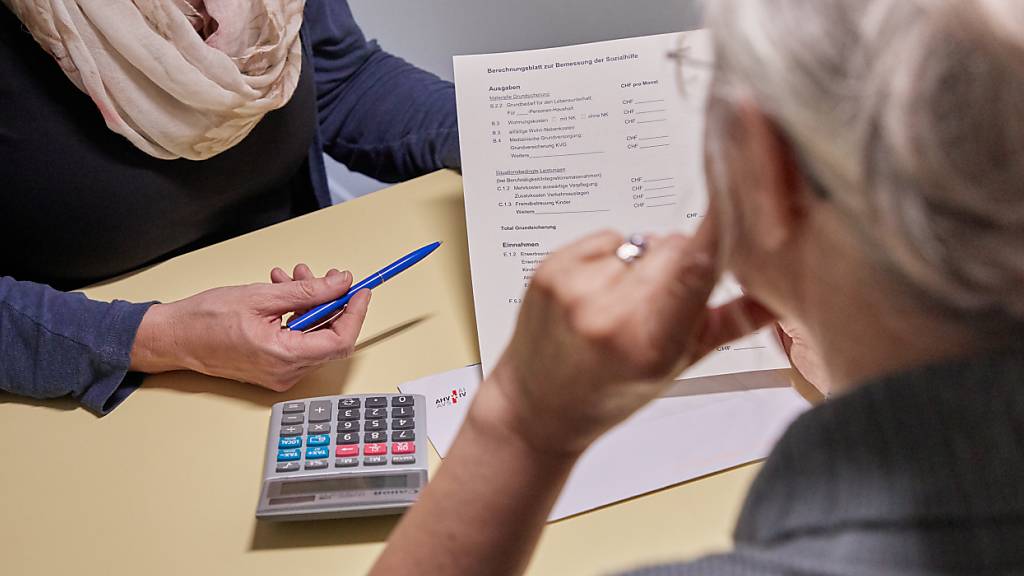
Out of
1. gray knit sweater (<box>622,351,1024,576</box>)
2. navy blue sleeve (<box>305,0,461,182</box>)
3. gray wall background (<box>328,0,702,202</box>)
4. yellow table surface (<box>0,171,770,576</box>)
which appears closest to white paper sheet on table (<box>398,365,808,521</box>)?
yellow table surface (<box>0,171,770,576</box>)

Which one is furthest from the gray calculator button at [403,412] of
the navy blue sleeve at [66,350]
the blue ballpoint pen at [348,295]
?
the navy blue sleeve at [66,350]

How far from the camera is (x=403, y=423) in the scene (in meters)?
0.63

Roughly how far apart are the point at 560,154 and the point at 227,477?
38 centimetres

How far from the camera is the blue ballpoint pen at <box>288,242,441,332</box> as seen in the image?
0.70 meters

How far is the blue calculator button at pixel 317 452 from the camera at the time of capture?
23.9 inches

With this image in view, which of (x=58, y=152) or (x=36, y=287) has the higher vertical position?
(x=58, y=152)

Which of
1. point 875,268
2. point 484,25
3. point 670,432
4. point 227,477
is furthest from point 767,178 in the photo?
point 484,25

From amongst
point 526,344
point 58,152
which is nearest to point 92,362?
point 58,152

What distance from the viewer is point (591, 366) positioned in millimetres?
395

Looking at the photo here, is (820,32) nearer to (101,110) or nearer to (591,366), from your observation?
(591,366)

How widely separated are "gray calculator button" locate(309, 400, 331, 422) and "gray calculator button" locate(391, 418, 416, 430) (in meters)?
0.05

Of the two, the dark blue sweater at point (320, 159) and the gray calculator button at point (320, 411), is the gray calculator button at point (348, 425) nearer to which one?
the gray calculator button at point (320, 411)

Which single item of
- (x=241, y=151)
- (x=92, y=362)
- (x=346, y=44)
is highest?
(x=346, y=44)

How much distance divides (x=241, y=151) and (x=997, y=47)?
0.80 metres
